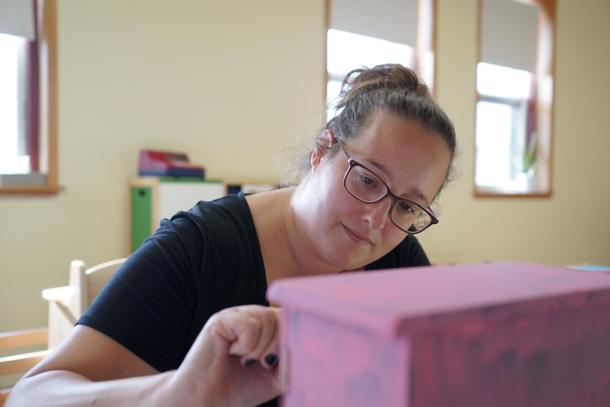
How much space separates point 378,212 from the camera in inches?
32.7

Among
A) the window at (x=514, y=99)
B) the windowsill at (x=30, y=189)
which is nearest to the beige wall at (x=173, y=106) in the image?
the windowsill at (x=30, y=189)

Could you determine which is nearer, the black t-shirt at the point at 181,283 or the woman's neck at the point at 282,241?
the black t-shirt at the point at 181,283

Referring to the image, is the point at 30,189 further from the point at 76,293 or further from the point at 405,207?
the point at 405,207

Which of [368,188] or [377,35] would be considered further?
[377,35]

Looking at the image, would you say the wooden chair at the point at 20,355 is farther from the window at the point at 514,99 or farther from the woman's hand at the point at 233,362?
the window at the point at 514,99

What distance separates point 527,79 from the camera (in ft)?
14.2

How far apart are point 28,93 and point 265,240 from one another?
1891mm

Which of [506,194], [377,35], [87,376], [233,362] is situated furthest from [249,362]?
[506,194]

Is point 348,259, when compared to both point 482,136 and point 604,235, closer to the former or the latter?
point 482,136

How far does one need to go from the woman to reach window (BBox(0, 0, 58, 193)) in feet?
5.35

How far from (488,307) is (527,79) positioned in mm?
4555

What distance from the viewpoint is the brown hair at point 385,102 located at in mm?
855

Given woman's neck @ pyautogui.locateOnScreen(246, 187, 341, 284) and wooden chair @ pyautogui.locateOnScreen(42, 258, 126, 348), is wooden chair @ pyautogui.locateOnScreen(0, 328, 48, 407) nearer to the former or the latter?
wooden chair @ pyautogui.locateOnScreen(42, 258, 126, 348)

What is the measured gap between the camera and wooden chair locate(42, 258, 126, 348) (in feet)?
3.83
